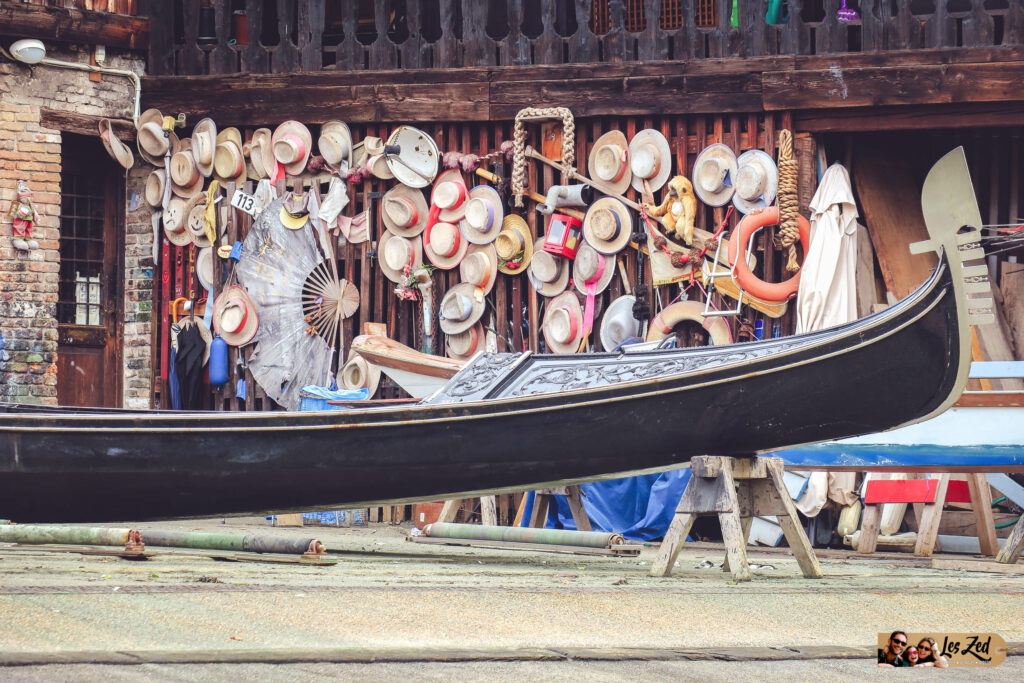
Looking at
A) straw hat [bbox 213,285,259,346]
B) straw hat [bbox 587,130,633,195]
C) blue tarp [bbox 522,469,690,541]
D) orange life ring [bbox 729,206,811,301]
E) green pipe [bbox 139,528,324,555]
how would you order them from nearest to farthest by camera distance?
green pipe [bbox 139,528,324,555] < blue tarp [bbox 522,469,690,541] < orange life ring [bbox 729,206,811,301] < straw hat [bbox 587,130,633,195] < straw hat [bbox 213,285,259,346]

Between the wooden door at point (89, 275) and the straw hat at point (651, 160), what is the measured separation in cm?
532

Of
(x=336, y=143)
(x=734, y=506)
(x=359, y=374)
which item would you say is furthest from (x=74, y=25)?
(x=734, y=506)

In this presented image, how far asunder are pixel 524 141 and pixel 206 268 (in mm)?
3400

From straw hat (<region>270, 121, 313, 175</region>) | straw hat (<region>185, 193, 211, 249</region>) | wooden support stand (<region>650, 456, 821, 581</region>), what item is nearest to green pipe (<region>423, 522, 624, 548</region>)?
wooden support stand (<region>650, 456, 821, 581</region>)

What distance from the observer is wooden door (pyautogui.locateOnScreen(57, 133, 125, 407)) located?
13.4m

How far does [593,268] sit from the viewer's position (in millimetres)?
11820

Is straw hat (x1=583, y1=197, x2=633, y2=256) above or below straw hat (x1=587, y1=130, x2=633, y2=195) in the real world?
below

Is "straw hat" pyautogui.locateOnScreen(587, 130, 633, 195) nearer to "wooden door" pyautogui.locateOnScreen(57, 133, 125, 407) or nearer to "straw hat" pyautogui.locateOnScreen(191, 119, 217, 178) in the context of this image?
"straw hat" pyautogui.locateOnScreen(191, 119, 217, 178)

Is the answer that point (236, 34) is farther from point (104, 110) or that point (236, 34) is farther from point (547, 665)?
point (547, 665)

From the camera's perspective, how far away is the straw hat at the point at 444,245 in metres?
12.3

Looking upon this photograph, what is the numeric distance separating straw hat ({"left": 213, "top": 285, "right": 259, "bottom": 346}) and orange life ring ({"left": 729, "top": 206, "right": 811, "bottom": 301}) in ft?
14.9

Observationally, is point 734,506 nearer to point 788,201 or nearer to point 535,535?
point 535,535

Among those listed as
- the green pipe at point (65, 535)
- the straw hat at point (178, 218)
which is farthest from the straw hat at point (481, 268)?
the green pipe at point (65, 535)

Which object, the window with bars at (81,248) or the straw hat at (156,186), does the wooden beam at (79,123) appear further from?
the window with bars at (81,248)
